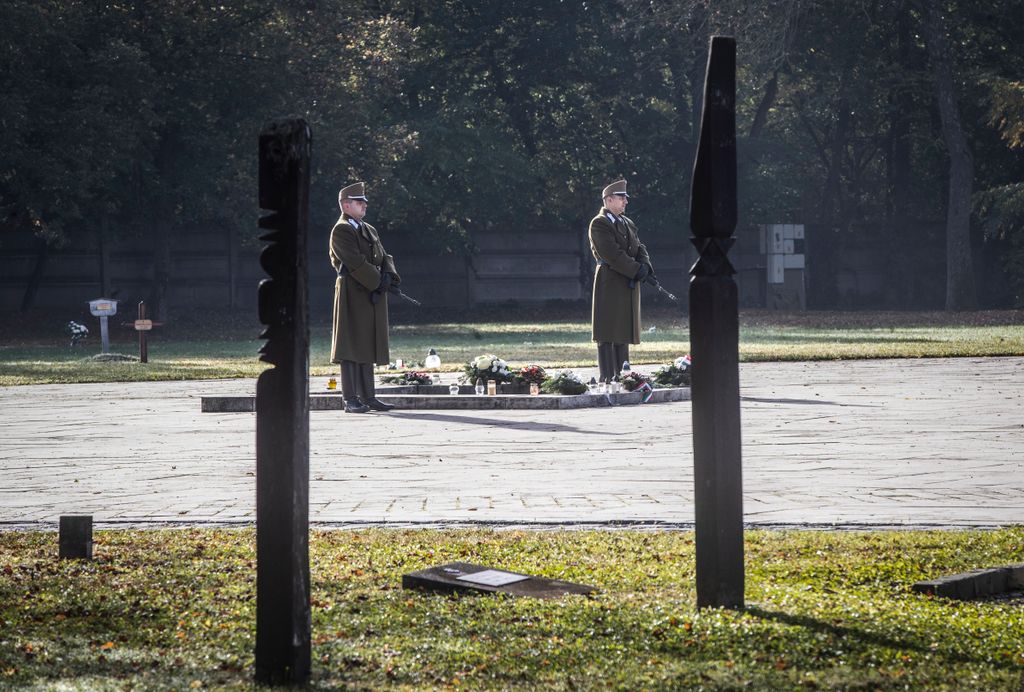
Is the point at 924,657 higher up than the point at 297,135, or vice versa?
the point at 297,135

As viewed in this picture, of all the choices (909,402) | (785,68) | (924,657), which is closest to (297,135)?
(924,657)

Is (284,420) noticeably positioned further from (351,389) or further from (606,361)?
(606,361)

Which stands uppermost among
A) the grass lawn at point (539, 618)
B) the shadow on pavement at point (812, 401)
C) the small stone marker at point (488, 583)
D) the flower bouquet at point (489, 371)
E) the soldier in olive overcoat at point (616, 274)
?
the soldier in olive overcoat at point (616, 274)

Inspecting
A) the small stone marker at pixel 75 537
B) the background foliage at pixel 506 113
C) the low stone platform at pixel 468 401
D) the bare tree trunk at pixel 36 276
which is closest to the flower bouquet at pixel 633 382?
the low stone platform at pixel 468 401

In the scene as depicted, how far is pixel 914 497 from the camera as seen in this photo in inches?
340

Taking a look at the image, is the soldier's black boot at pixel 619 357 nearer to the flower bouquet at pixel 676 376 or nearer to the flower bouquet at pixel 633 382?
the flower bouquet at pixel 676 376

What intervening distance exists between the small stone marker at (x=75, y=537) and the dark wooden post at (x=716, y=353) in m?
2.89

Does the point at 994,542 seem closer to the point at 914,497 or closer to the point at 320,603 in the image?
the point at 914,497

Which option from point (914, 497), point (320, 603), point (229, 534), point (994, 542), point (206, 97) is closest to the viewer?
point (320, 603)

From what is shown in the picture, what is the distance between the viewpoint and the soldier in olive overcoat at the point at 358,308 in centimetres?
1520

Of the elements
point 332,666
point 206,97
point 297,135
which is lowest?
point 332,666

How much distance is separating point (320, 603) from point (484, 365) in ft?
32.6

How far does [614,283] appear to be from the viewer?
54.5ft

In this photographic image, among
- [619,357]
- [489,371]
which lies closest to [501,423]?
[489,371]
